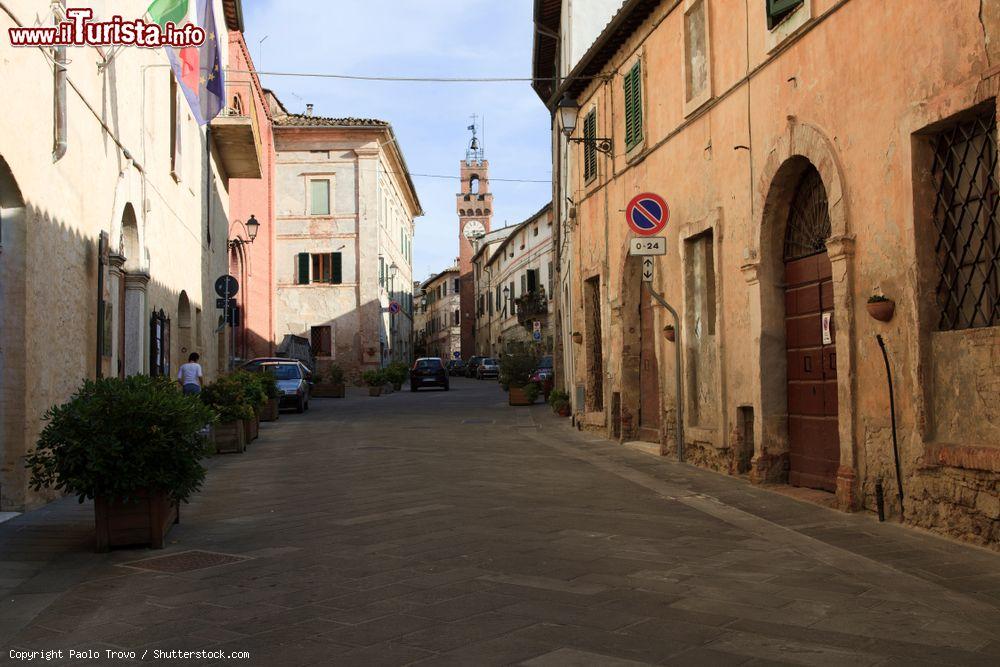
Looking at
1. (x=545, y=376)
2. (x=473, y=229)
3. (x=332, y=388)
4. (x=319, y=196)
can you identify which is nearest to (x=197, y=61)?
(x=545, y=376)

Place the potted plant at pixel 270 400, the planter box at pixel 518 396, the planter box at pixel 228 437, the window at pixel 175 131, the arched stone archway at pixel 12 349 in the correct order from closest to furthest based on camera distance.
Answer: the arched stone archway at pixel 12 349 < the planter box at pixel 228 437 < the window at pixel 175 131 < the potted plant at pixel 270 400 < the planter box at pixel 518 396

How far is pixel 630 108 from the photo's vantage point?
15.8 meters

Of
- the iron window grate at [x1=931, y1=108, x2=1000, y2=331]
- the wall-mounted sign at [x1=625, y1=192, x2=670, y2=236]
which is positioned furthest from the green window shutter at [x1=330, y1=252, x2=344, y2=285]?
the iron window grate at [x1=931, y1=108, x2=1000, y2=331]

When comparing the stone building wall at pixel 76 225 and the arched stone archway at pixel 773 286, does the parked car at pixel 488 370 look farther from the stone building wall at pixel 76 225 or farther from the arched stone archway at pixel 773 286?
the arched stone archway at pixel 773 286

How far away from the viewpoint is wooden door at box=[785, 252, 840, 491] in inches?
381

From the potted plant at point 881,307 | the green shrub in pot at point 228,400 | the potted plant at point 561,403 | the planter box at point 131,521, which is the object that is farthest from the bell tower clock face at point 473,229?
the planter box at point 131,521

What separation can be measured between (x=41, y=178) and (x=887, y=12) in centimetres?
765

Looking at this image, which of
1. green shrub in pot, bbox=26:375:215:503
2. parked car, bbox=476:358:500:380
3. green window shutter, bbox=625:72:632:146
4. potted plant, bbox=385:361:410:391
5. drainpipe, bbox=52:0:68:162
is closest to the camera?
green shrub in pot, bbox=26:375:215:503

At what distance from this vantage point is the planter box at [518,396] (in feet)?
90.5

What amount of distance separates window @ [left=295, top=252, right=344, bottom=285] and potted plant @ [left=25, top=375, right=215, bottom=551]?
37.0 meters

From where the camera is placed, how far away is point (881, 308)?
798 centimetres

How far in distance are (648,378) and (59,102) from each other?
9.44 m

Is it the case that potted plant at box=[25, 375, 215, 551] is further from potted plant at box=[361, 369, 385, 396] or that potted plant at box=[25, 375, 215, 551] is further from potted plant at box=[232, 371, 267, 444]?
potted plant at box=[361, 369, 385, 396]

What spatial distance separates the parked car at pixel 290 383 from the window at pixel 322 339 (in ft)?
56.3
